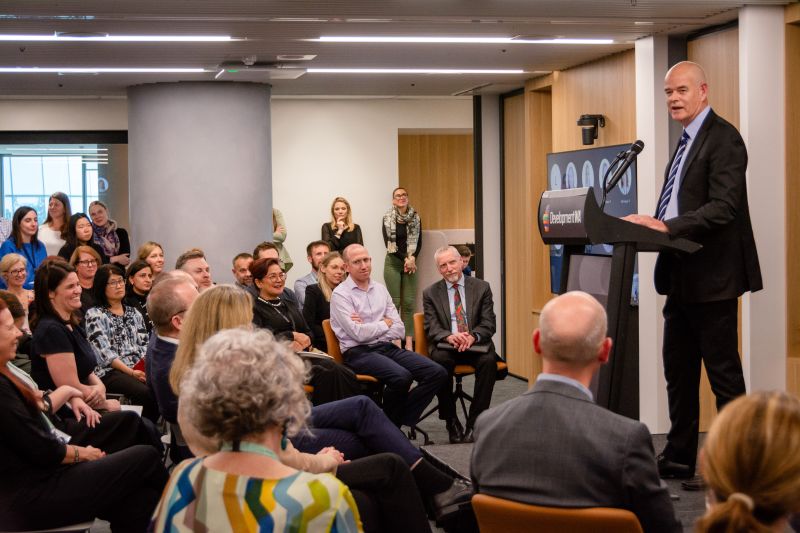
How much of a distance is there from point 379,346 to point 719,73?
2818 mm

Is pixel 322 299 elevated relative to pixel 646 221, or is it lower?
lower

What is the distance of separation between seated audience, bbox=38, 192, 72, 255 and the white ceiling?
1285 millimetres

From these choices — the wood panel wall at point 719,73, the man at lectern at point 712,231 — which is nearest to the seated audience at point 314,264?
the wood panel wall at point 719,73

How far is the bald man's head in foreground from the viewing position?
8.53 ft

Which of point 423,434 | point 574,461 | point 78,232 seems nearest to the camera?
point 574,461

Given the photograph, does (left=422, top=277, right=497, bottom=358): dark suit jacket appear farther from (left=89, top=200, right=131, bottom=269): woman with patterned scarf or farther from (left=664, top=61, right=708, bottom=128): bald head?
(left=89, top=200, right=131, bottom=269): woman with patterned scarf

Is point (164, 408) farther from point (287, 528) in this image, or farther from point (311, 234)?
point (311, 234)

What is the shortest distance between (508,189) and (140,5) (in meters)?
5.30

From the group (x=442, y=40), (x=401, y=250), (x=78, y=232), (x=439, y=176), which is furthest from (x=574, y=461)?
(x=439, y=176)

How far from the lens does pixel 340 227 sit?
1237 cm

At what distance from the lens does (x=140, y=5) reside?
19.7 ft

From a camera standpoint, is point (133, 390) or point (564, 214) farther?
point (133, 390)

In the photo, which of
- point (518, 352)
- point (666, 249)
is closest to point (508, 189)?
point (518, 352)

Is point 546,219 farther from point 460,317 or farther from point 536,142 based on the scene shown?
point 536,142
